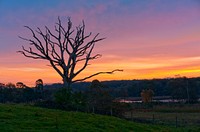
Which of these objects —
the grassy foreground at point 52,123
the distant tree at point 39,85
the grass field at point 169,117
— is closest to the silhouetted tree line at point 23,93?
the distant tree at point 39,85

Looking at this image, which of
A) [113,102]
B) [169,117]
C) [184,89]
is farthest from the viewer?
[184,89]

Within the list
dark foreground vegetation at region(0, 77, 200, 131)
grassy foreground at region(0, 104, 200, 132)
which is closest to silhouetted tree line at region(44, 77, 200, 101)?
dark foreground vegetation at region(0, 77, 200, 131)

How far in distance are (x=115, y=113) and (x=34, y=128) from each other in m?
21.9

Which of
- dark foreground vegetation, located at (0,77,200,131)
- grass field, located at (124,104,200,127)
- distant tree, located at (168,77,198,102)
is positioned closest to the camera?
dark foreground vegetation, located at (0,77,200,131)

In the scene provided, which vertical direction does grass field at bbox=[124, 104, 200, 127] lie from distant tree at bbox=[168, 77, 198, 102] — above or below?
below

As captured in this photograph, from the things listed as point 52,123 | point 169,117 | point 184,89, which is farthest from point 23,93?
point 52,123

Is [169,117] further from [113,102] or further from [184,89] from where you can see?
[184,89]

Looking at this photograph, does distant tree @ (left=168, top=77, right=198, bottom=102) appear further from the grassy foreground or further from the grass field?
the grassy foreground

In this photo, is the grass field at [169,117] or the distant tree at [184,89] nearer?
the grass field at [169,117]

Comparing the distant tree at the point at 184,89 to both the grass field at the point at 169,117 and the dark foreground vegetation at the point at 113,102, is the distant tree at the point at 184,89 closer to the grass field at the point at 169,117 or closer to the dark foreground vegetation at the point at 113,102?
the dark foreground vegetation at the point at 113,102

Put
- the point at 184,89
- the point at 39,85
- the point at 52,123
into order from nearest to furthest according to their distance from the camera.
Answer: the point at 52,123 < the point at 39,85 < the point at 184,89

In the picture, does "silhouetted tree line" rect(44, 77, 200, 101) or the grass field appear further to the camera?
"silhouetted tree line" rect(44, 77, 200, 101)

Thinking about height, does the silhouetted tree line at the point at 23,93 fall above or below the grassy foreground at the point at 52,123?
above

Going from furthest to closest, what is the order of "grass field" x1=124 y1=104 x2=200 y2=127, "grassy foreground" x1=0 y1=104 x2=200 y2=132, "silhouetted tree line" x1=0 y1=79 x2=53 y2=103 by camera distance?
"silhouetted tree line" x1=0 y1=79 x2=53 y2=103, "grass field" x1=124 y1=104 x2=200 y2=127, "grassy foreground" x1=0 y1=104 x2=200 y2=132
